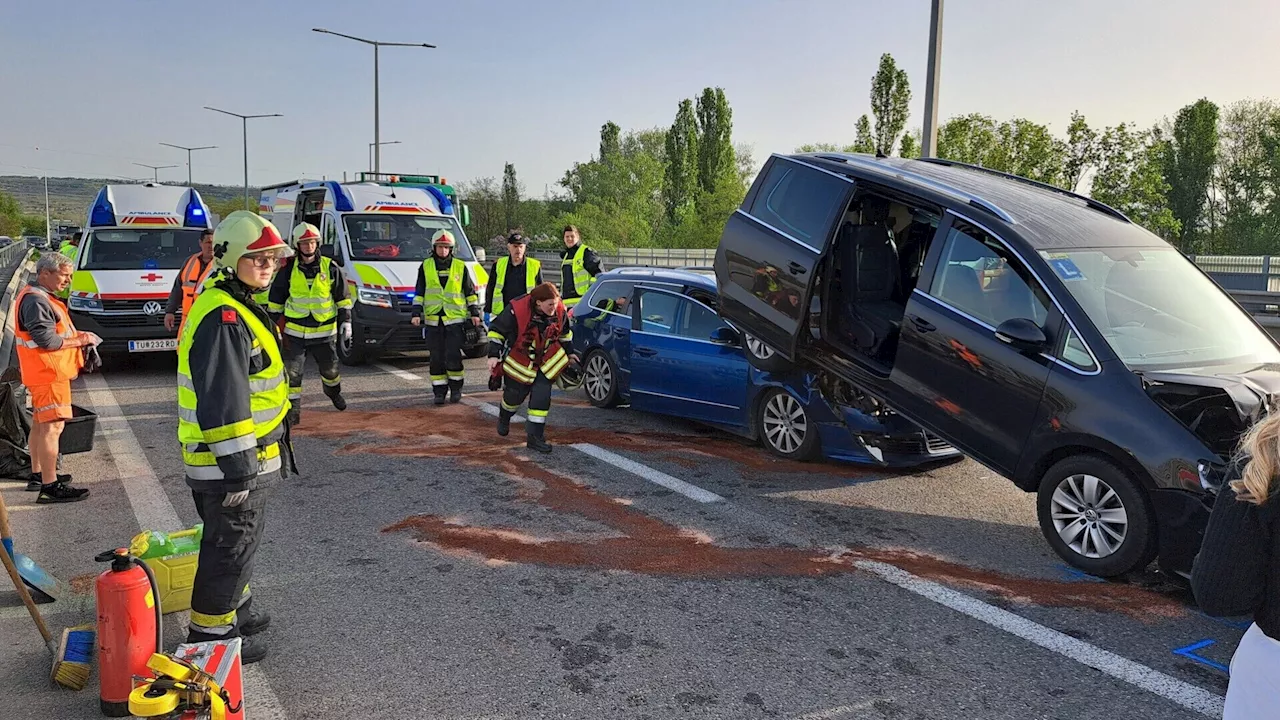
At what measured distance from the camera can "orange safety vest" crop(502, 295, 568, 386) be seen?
7.81m

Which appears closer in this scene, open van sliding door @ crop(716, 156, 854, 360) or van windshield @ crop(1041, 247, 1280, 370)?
van windshield @ crop(1041, 247, 1280, 370)

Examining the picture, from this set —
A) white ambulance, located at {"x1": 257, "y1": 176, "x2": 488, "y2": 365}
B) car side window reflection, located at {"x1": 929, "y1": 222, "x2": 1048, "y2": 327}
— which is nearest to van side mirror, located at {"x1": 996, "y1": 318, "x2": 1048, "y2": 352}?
car side window reflection, located at {"x1": 929, "y1": 222, "x2": 1048, "y2": 327}

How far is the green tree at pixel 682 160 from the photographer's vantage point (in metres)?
60.0

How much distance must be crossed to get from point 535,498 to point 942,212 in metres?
3.31

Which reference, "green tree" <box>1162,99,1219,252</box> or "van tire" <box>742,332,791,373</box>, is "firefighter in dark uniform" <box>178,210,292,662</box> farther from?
"green tree" <box>1162,99,1219,252</box>

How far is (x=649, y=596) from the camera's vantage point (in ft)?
A: 15.1

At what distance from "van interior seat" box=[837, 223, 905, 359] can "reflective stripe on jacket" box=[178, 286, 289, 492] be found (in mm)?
4221

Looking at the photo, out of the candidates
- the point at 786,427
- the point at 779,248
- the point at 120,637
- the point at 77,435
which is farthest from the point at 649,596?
the point at 77,435

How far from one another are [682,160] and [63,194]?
151698mm

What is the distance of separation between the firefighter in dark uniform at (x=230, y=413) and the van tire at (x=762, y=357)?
4069 mm

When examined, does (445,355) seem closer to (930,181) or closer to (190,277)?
(190,277)

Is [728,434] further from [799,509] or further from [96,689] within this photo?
[96,689]

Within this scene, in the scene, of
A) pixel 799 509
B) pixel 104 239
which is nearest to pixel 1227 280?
pixel 799 509

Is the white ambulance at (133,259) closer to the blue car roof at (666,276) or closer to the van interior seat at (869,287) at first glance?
the blue car roof at (666,276)
